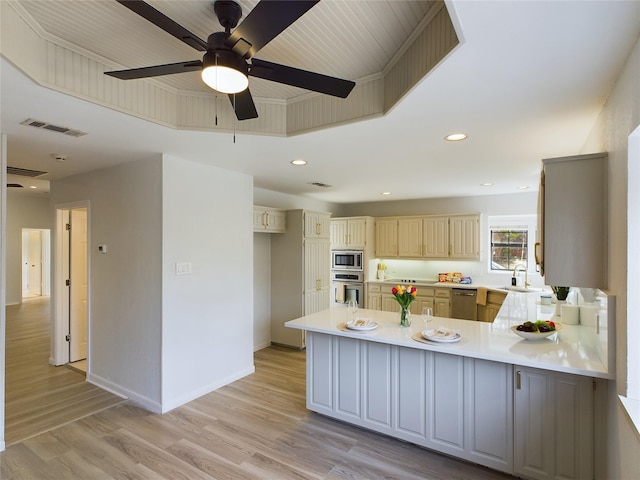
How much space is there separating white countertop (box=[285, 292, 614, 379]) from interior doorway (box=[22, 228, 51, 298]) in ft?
33.5

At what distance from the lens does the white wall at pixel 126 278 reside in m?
3.23

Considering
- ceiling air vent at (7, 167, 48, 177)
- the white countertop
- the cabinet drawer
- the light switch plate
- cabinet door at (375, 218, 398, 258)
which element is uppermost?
ceiling air vent at (7, 167, 48, 177)

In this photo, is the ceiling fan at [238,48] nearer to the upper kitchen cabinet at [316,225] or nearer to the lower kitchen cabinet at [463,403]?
the lower kitchen cabinet at [463,403]

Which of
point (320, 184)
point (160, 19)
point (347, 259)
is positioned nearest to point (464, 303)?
point (347, 259)

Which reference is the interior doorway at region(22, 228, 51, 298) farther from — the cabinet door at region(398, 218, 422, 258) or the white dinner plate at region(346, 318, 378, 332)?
the white dinner plate at region(346, 318, 378, 332)

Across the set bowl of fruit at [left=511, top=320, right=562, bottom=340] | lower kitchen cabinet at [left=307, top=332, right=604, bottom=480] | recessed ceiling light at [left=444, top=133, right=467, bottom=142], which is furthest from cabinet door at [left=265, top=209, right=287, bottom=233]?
bowl of fruit at [left=511, top=320, right=562, bottom=340]

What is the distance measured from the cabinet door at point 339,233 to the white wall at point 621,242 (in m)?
A: 4.91

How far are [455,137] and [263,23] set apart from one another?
1.93 meters

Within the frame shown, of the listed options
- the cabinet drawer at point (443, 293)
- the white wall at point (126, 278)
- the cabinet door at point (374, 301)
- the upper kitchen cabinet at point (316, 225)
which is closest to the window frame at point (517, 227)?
the cabinet drawer at point (443, 293)

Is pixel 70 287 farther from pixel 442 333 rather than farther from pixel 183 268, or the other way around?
pixel 442 333

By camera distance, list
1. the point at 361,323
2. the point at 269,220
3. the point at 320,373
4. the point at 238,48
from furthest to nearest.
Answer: the point at 269,220 → the point at 320,373 → the point at 361,323 → the point at 238,48

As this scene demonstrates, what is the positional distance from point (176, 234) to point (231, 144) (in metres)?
1.09

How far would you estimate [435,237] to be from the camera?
6164mm

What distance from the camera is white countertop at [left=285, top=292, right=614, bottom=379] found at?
205cm
